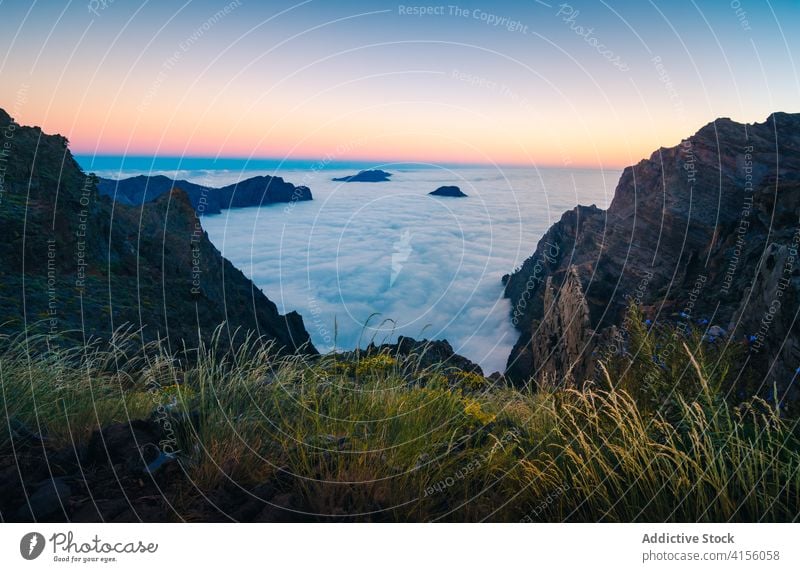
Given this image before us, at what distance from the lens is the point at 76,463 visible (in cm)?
399

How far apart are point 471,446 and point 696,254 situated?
59.0ft

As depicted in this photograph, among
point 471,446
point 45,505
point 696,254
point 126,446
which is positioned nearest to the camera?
point 45,505

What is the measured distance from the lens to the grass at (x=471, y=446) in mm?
3512

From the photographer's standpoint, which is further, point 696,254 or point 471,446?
point 696,254

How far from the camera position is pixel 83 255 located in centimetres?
1672

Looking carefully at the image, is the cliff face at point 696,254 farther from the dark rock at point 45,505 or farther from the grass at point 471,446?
the dark rock at point 45,505

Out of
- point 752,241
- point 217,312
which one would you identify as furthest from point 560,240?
point 752,241

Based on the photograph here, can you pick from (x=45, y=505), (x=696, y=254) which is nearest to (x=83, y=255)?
(x=45, y=505)

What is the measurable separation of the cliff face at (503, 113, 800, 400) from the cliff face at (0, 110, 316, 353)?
20.0 ft

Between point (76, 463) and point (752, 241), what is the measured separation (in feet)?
45.1

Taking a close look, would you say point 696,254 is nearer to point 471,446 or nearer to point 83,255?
point 471,446

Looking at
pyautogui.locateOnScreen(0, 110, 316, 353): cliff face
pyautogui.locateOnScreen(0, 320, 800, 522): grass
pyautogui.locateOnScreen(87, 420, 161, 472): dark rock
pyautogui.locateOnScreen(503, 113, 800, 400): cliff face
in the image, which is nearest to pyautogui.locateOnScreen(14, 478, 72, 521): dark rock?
pyautogui.locateOnScreen(87, 420, 161, 472): dark rock

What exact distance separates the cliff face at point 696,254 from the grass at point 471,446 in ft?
3.97

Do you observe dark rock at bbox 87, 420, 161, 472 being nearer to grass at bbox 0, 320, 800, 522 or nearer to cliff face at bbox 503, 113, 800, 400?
grass at bbox 0, 320, 800, 522
